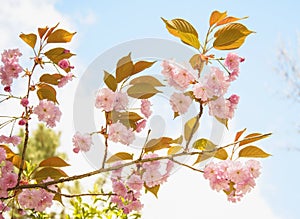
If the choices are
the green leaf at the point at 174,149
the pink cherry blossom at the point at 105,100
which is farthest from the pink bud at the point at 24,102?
the green leaf at the point at 174,149

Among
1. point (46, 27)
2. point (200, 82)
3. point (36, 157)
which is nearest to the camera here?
point (200, 82)

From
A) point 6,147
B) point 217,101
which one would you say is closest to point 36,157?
point 6,147

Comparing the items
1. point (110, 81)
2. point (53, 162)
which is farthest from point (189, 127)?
point (53, 162)

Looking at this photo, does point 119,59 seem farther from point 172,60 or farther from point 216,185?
point 216,185

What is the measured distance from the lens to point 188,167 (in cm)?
128

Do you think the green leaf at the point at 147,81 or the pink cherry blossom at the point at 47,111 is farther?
the pink cherry blossom at the point at 47,111

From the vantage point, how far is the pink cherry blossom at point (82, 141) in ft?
4.34

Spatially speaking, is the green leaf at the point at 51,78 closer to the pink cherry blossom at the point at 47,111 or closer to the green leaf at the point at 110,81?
the pink cherry blossom at the point at 47,111

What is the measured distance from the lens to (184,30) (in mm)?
1285

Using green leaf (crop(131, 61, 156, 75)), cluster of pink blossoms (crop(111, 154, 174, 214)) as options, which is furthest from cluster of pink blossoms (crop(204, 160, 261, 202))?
green leaf (crop(131, 61, 156, 75))

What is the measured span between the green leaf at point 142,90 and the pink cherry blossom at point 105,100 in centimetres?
6

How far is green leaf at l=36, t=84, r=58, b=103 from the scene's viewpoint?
1.49 metres

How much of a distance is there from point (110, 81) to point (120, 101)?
67 mm

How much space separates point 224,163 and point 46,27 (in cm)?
71
